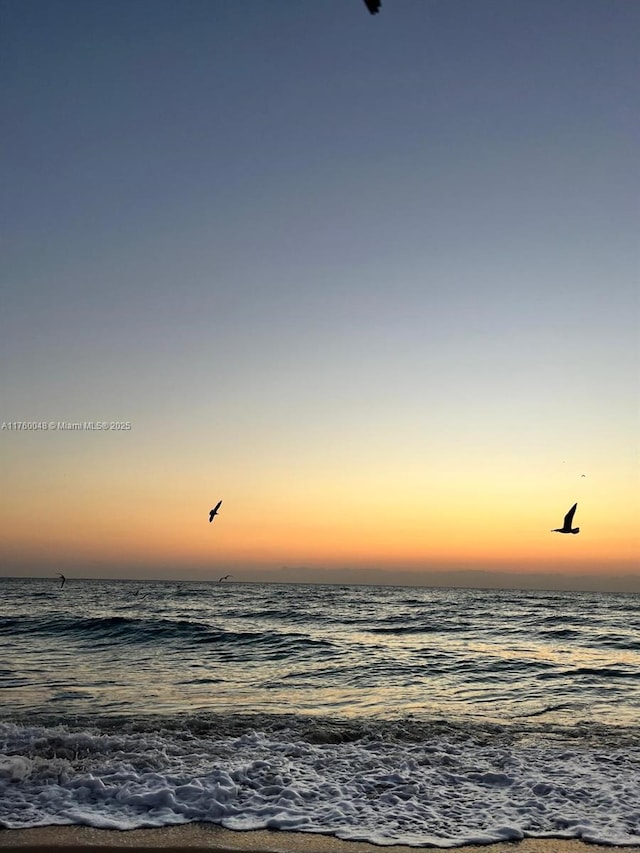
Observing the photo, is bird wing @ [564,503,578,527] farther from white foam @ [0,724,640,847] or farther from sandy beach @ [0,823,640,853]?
sandy beach @ [0,823,640,853]

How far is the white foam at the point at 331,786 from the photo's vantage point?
5.61m

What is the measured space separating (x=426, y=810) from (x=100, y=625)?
70.9 ft

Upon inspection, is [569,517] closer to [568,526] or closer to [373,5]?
[568,526]

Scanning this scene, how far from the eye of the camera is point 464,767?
7.35 metres

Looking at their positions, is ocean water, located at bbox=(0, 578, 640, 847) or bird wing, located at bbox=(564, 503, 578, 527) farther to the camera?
bird wing, located at bbox=(564, 503, 578, 527)

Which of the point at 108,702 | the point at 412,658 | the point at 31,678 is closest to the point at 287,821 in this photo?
the point at 108,702

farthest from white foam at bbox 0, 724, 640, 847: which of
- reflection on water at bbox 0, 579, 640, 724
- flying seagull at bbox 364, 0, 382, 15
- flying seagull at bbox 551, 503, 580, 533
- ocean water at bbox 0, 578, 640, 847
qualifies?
flying seagull at bbox 551, 503, 580, 533

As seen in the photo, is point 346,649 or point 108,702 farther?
point 346,649

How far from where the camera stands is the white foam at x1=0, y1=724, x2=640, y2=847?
18.4 feet

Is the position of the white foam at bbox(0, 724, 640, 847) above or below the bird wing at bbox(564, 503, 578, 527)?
below

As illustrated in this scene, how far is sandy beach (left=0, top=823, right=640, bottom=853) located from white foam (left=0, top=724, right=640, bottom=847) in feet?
0.40

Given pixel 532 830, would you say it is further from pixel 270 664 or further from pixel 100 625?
pixel 100 625

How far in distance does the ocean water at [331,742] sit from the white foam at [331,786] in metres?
0.02

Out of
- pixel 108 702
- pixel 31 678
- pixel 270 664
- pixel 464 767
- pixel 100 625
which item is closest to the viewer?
pixel 464 767
